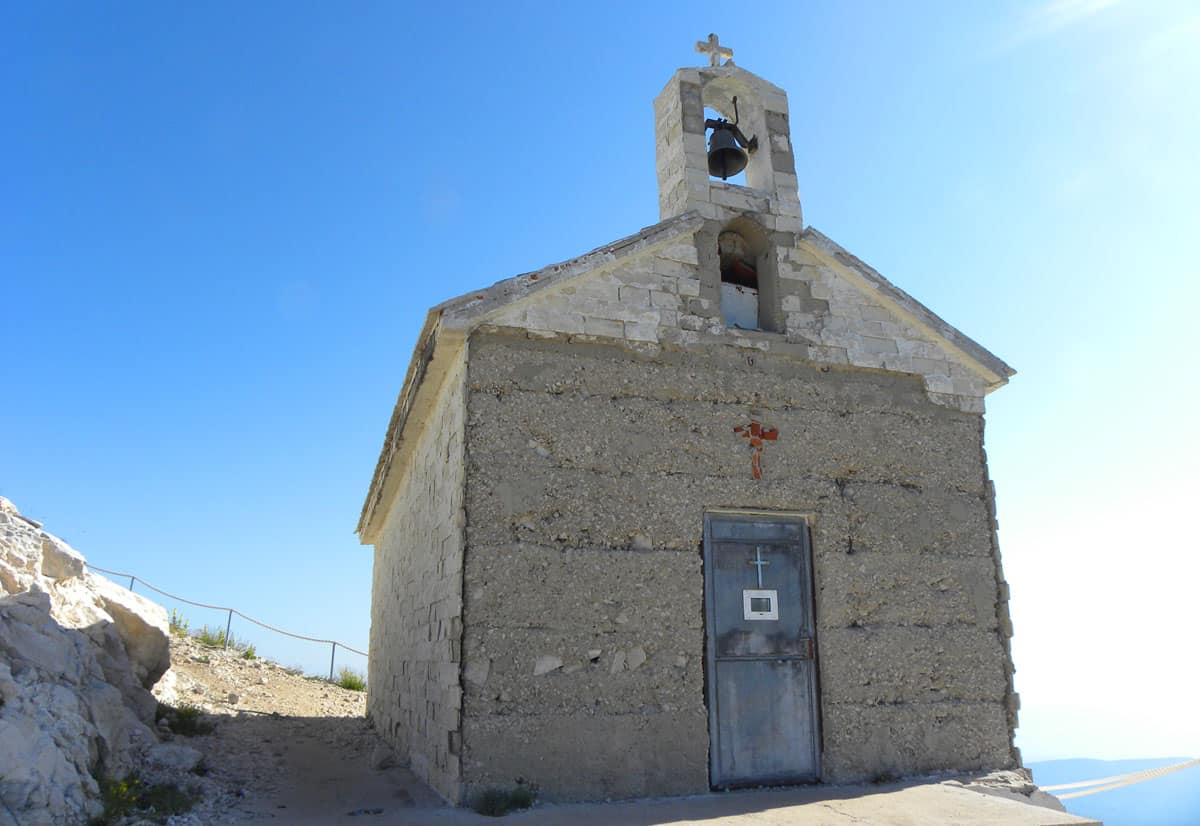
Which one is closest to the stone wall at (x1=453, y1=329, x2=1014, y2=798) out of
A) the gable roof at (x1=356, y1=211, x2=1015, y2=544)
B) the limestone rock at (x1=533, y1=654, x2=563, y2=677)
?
the limestone rock at (x1=533, y1=654, x2=563, y2=677)

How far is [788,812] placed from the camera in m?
5.72

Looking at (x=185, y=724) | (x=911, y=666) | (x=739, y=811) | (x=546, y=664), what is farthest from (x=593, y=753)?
(x=185, y=724)

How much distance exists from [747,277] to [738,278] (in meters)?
0.08

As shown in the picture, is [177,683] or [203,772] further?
[177,683]

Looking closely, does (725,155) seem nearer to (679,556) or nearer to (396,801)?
(679,556)

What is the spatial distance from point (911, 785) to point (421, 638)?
431 centimetres

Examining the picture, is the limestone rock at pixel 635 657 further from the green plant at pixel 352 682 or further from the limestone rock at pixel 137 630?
the green plant at pixel 352 682

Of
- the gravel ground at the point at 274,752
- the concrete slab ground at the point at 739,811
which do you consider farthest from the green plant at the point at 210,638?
the concrete slab ground at the point at 739,811

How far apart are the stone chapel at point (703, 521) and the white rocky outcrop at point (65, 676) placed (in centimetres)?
230

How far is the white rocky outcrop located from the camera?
517 centimetres

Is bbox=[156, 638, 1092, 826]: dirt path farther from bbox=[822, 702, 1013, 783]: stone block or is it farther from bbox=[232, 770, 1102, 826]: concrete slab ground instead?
bbox=[822, 702, 1013, 783]: stone block

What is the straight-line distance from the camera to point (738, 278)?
8203 mm

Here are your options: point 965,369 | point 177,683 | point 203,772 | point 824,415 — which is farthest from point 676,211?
point 177,683

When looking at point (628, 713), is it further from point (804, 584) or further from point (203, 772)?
point (203, 772)
